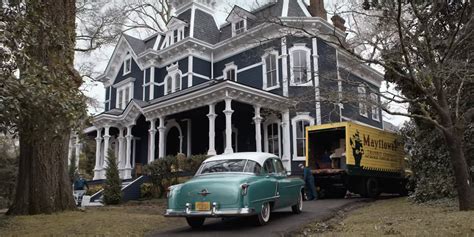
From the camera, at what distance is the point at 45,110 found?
318 inches

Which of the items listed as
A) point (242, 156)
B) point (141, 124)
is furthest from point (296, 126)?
point (242, 156)

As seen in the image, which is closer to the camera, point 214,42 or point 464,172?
point 464,172

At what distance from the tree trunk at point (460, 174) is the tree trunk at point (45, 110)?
8669mm

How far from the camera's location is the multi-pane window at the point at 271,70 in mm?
23359

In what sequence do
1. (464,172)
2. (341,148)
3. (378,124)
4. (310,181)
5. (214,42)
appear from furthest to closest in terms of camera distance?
(378,124) → (214,42) → (341,148) → (310,181) → (464,172)

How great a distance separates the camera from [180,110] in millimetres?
22453

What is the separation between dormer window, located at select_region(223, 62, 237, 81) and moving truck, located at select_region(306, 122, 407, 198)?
8.97m

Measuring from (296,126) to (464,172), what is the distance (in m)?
12.2

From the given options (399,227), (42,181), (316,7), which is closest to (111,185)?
(42,181)

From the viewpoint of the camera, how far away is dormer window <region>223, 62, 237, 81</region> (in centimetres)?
2539

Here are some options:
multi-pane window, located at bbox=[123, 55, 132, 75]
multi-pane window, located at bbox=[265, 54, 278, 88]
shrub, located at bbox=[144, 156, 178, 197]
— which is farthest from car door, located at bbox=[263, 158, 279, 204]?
multi-pane window, located at bbox=[123, 55, 132, 75]

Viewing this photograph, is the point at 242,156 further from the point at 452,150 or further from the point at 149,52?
the point at 149,52

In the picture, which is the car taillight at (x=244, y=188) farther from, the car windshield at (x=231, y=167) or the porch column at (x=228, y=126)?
the porch column at (x=228, y=126)

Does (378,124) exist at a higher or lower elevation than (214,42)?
lower
